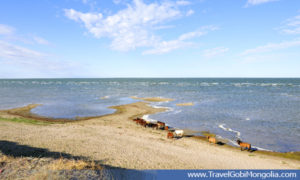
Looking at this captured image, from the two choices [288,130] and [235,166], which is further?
[288,130]

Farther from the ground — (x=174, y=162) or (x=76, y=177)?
(x=76, y=177)

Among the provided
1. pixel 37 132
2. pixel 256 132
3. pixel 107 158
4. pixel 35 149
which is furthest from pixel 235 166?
pixel 37 132

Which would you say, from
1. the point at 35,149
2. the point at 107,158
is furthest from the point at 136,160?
the point at 35,149

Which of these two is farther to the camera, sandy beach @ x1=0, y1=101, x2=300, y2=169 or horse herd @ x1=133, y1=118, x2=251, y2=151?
horse herd @ x1=133, y1=118, x2=251, y2=151

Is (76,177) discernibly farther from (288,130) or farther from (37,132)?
(288,130)

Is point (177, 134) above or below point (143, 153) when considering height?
below

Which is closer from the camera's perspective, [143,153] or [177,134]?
[143,153]

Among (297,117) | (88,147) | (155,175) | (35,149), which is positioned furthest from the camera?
(297,117)

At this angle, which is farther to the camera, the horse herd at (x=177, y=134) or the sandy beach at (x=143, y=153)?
the horse herd at (x=177, y=134)

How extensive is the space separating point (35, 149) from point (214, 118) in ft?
82.5

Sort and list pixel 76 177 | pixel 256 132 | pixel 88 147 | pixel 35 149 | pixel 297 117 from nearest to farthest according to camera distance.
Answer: pixel 76 177 → pixel 35 149 → pixel 88 147 → pixel 256 132 → pixel 297 117

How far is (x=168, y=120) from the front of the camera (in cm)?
2828

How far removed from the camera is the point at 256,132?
21.6 meters

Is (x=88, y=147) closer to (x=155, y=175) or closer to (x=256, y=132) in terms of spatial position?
(x=155, y=175)
